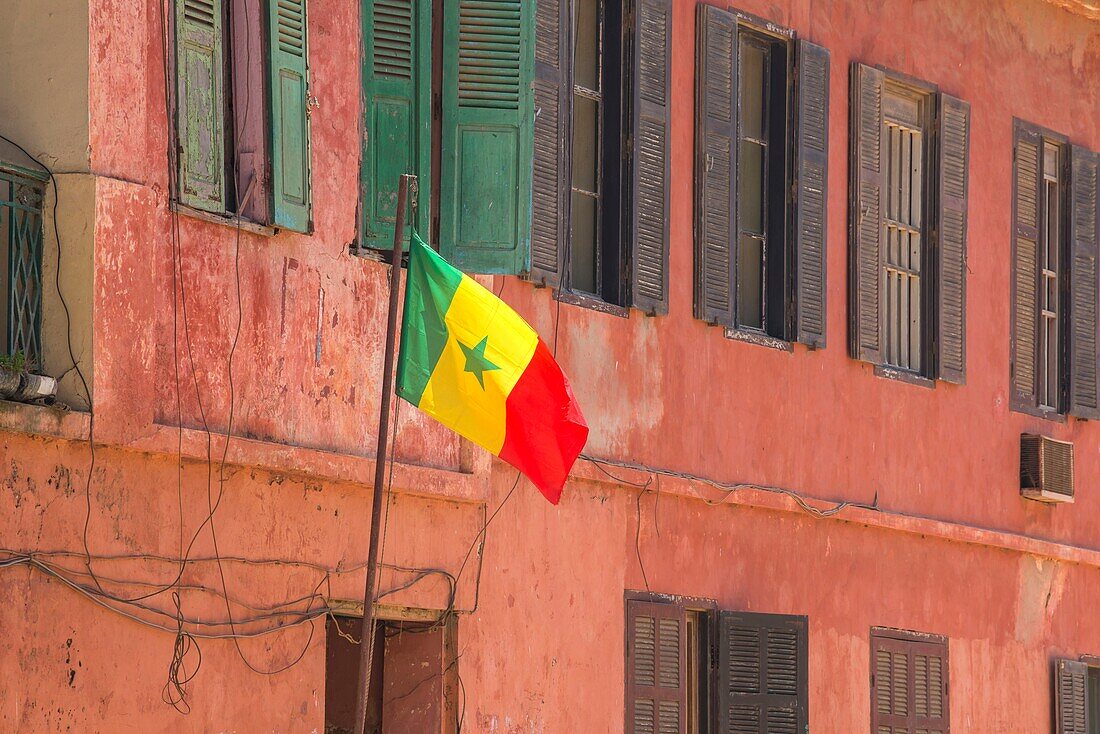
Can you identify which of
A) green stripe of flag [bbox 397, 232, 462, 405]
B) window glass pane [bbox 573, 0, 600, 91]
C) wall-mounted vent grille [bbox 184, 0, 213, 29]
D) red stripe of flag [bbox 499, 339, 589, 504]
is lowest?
red stripe of flag [bbox 499, 339, 589, 504]

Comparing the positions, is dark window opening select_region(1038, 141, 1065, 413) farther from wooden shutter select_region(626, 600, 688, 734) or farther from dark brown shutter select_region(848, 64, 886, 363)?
wooden shutter select_region(626, 600, 688, 734)

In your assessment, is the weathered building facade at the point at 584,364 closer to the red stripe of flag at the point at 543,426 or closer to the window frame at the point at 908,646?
the window frame at the point at 908,646

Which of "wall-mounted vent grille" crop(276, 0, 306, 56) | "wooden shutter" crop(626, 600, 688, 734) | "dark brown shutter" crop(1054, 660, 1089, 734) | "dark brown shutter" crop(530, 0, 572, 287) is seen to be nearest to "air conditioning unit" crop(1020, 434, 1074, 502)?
"dark brown shutter" crop(1054, 660, 1089, 734)

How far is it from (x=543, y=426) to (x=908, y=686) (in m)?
5.19

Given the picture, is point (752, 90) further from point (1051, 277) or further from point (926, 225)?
point (1051, 277)

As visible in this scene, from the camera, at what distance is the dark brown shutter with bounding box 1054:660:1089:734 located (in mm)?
14406

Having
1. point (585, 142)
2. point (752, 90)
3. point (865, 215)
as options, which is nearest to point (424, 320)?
point (585, 142)

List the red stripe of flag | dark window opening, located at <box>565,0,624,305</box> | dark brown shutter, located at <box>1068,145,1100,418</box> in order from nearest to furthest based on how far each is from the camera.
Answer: the red stripe of flag
dark window opening, located at <box>565,0,624,305</box>
dark brown shutter, located at <box>1068,145,1100,418</box>

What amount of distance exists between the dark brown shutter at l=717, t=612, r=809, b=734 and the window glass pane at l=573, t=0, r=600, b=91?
2884mm

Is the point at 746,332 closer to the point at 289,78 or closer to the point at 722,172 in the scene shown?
the point at 722,172

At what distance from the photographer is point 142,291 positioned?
8.68m

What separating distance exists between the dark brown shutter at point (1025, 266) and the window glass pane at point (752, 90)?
8.47 feet

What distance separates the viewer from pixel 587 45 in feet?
38.0

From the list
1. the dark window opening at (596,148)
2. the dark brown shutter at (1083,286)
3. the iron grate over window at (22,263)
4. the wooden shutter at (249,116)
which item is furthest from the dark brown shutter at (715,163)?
the iron grate over window at (22,263)
